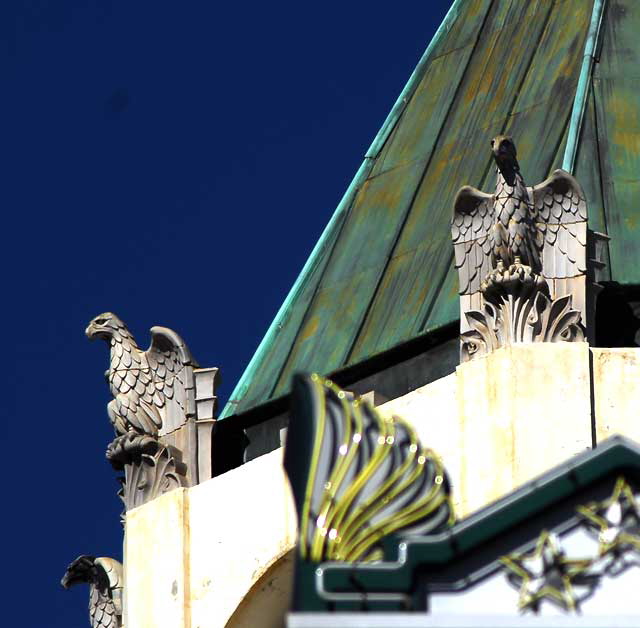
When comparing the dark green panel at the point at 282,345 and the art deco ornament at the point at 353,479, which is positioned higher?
the dark green panel at the point at 282,345

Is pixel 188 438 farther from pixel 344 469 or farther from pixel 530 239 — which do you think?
pixel 344 469

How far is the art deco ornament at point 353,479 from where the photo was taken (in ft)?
82.0

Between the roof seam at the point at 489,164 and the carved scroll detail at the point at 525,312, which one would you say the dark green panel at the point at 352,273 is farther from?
the carved scroll detail at the point at 525,312

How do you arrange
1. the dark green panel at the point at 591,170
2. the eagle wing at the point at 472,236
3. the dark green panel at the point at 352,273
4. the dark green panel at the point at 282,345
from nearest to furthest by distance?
1. the eagle wing at the point at 472,236
2. the dark green panel at the point at 591,170
3. the dark green panel at the point at 352,273
4. the dark green panel at the point at 282,345

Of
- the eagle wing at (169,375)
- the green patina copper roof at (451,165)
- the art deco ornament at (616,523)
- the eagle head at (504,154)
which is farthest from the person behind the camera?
the eagle wing at (169,375)

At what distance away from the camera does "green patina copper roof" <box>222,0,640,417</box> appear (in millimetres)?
36031

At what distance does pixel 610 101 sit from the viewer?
37.1 m

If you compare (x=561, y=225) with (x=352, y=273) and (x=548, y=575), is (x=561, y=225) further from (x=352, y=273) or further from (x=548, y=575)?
(x=548, y=575)

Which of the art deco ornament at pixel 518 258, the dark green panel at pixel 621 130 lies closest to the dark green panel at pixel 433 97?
the dark green panel at pixel 621 130

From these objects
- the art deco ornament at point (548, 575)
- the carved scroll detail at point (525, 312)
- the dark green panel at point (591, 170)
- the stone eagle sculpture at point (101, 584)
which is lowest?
the art deco ornament at point (548, 575)

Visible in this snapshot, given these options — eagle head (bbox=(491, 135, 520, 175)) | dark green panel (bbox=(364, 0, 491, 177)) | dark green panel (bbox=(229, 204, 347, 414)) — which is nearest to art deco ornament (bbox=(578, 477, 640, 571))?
eagle head (bbox=(491, 135, 520, 175))

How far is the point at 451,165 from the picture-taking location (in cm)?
3756

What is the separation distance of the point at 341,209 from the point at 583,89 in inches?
132

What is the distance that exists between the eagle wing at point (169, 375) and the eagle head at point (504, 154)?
4.54 metres
